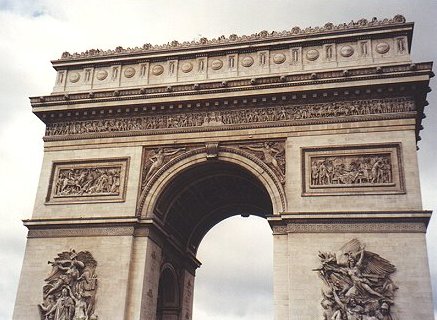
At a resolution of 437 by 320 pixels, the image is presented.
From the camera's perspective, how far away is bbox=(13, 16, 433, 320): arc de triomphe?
776 inches

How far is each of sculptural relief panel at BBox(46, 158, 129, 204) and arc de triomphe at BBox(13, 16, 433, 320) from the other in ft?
0.18

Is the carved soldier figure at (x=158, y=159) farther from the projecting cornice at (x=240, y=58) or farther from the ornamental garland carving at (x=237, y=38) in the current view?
the ornamental garland carving at (x=237, y=38)

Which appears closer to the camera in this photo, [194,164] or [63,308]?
[63,308]

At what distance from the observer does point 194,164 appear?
74.6ft

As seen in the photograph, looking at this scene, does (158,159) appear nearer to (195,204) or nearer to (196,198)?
(196,198)

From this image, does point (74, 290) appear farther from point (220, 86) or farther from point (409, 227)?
point (409, 227)

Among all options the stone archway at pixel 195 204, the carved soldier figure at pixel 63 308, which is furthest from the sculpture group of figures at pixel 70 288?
the stone archway at pixel 195 204

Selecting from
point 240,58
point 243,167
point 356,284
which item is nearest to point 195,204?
point 243,167

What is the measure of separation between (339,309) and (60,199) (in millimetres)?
11471

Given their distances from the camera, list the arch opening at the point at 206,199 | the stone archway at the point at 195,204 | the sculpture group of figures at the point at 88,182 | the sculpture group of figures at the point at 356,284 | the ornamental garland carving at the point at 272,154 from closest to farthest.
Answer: the sculpture group of figures at the point at 356,284, the ornamental garland carving at the point at 272,154, the stone archway at the point at 195,204, the sculpture group of figures at the point at 88,182, the arch opening at the point at 206,199

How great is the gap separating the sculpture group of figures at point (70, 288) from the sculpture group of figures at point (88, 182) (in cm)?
253

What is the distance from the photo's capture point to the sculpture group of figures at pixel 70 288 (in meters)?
21.0

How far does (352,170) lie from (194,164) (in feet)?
19.5

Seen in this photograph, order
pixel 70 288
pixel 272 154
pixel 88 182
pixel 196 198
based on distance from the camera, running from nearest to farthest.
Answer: pixel 70 288
pixel 272 154
pixel 88 182
pixel 196 198
